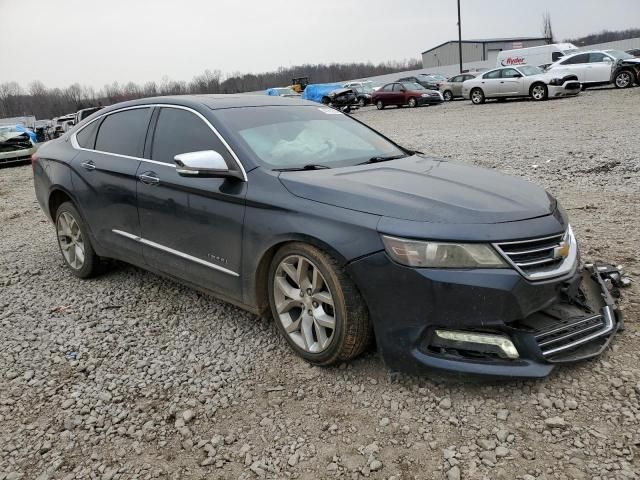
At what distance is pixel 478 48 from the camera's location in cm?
8412

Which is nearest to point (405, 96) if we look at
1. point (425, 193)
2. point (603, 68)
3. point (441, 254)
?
point (603, 68)

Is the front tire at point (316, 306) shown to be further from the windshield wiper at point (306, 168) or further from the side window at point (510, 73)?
the side window at point (510, 73)

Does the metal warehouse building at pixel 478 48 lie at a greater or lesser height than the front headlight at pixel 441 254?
greater

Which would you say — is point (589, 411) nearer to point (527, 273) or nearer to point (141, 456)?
point (527, 273)

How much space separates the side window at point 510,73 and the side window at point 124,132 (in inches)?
799

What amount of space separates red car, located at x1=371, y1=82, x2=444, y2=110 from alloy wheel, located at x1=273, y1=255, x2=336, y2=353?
25525 millimetres

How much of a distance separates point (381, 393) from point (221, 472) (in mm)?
917

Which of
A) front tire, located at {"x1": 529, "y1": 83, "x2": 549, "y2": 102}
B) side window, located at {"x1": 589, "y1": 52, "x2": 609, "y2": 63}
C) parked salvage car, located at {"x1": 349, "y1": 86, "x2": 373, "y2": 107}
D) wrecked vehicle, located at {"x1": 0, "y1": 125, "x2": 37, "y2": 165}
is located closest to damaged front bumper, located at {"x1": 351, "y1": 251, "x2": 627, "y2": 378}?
wrecked vehicle, located at {"x1": 0, "y1": 125, "x2": 37, "y2": 165}

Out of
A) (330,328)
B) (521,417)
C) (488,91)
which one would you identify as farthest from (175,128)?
(488,91)

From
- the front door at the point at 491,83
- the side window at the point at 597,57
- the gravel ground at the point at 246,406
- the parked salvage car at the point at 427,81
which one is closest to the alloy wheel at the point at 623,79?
the side window at the point at 597,57

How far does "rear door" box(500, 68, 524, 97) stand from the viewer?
2175cm

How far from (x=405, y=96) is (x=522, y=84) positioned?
23.3 feet

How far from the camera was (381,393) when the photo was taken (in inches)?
115

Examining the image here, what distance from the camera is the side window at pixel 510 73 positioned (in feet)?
71.7
